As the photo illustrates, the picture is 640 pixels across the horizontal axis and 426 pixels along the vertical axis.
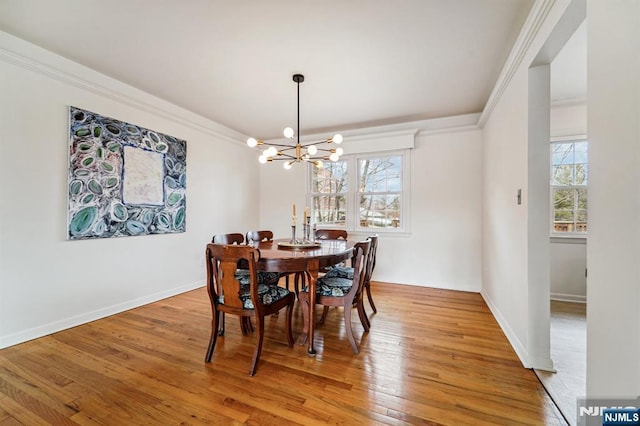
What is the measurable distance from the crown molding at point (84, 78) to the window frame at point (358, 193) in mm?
2326

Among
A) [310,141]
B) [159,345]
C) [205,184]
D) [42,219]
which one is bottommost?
[159,345]

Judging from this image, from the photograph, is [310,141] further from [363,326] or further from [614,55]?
[614,55]

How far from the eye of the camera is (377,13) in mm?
1943

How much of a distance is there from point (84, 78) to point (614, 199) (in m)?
4.19

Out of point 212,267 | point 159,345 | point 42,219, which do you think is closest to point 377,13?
point 212,267

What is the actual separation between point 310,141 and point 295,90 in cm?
177

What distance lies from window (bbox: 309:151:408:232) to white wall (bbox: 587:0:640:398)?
3147 mm

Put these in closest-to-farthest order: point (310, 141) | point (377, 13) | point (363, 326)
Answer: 1. point (377, 13)
2. point (363, 326)
3. point (310, 141)

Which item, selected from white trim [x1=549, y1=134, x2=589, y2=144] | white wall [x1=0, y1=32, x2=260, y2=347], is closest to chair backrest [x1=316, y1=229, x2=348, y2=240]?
white wall [x1=0, y1=32, x2=260, y2=347]

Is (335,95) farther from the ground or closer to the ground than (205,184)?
farther from the ground

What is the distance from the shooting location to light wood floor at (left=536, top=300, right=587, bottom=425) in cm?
162

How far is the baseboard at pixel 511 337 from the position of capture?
A: 197 cm

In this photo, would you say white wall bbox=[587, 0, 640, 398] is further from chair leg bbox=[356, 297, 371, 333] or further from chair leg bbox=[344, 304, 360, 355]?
chair leg bbox=[356, 297, 371, 333]

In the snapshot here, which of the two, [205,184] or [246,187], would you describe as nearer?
[205,184]
